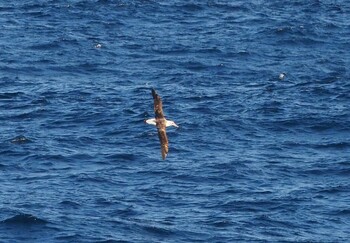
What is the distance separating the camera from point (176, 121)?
76.6 metres

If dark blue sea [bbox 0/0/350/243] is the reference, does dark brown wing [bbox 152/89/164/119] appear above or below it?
above

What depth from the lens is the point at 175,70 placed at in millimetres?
88125

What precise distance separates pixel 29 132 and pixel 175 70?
655 inches

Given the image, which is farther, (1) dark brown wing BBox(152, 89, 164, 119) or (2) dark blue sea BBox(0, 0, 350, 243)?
(2) dark blue sea BBox(0, 0, 350, 243)

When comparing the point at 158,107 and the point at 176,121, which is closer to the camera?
the point at 158,107

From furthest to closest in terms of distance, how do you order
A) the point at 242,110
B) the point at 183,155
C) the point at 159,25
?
the point at 159,25, the point at 242,110, the point at 183,155

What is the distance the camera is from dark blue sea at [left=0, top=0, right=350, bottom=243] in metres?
63.6

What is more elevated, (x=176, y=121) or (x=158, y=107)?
(x=158, y=107)

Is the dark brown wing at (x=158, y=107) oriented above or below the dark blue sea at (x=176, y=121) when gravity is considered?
above

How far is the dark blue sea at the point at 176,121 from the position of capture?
6356 centimetres

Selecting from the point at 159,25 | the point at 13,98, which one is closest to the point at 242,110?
the point at 13,98

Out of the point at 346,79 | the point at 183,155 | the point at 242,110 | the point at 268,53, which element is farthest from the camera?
the point at 268,53

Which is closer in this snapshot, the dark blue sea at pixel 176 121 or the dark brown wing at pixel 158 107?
the dark brown wing at pixel 158 107

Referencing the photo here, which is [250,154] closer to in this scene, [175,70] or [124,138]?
[124,138]
